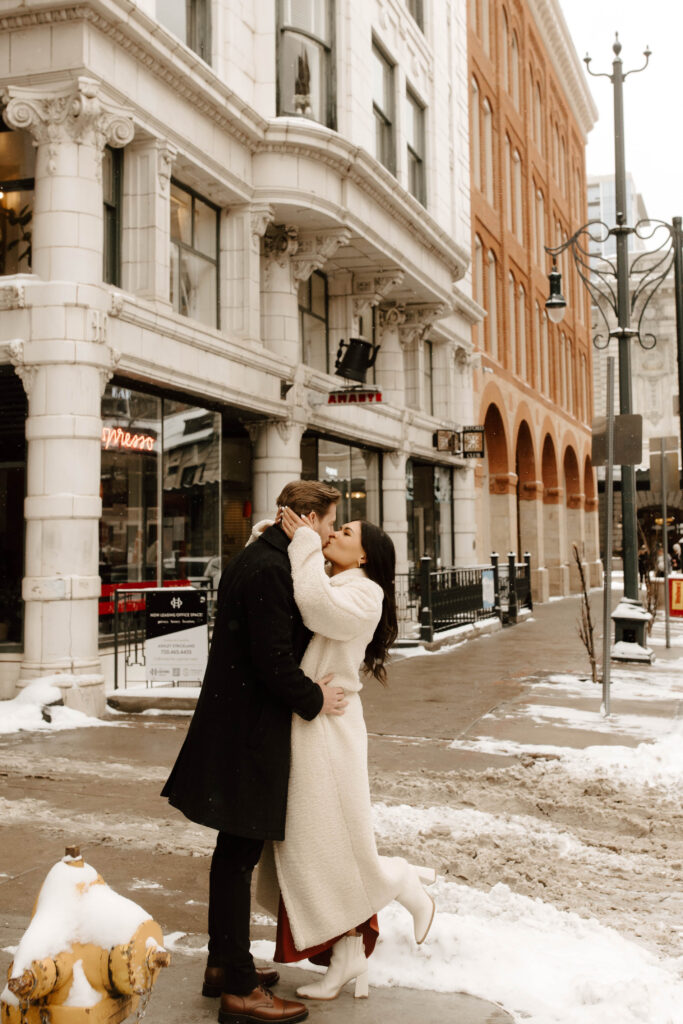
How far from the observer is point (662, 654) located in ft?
50.3

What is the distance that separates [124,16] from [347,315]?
8049 millimetres

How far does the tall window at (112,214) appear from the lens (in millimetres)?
11742

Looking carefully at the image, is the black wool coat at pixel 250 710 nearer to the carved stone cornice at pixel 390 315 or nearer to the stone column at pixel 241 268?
the stone column at pixel 241 268

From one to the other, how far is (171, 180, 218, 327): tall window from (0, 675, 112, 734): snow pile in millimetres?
5504

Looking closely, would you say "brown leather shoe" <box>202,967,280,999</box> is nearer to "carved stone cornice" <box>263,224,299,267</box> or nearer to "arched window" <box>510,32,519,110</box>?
"carved stone cornice" <box>263,224,299,267</box>

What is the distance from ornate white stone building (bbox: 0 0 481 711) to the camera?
1030cm

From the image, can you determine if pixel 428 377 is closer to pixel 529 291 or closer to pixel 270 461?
pixel 270 461

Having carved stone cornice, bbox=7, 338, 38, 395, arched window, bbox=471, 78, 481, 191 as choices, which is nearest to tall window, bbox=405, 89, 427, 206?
arched window, bbox=471, 78, 481, 191

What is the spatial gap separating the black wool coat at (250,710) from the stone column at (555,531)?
32373 mm

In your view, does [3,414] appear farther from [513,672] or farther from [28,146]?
[513,672]

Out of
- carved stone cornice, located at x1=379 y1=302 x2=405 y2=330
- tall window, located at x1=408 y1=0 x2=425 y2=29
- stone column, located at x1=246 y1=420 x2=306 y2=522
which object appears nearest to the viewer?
stone column, located at x1=246 y1=420 x2=306 y2=522

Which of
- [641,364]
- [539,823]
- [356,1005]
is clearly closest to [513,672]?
[539,823]

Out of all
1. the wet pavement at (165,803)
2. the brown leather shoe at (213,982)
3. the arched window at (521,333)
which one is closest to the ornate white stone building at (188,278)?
the wet pavement at (165,803)

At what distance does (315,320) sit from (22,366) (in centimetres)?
803
